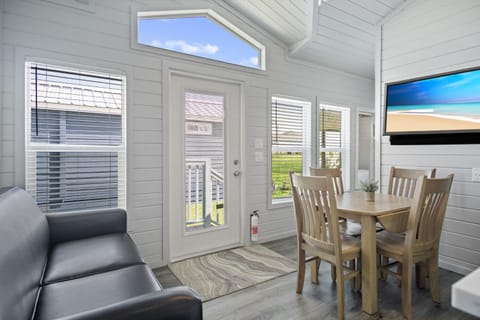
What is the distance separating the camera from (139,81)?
8.96 ft

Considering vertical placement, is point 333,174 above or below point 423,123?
below

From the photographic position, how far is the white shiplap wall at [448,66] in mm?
2623

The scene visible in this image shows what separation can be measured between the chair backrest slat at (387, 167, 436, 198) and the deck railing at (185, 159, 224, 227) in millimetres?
1952

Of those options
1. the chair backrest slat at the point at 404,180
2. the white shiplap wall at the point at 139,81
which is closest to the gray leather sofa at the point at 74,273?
the white shiplap wall at the point at 139,81

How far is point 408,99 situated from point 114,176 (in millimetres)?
3287

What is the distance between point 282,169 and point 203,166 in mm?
1268

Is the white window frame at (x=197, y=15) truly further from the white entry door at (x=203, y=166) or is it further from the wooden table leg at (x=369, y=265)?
the wooden table leg at (x=369, y=265)

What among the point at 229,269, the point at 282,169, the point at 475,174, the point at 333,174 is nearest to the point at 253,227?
the point at 229,269

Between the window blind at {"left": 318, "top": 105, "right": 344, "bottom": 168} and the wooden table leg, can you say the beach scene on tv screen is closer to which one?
the window blind at {"left": 318, "top": 105, "right": 344, "bottom": 168}

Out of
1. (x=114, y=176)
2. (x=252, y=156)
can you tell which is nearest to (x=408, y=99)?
(x=252, y=156)

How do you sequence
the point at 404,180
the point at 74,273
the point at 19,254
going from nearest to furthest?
the point at 19,254
the point at 74,273
the point at 404,180

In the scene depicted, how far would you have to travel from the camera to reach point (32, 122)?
229cm

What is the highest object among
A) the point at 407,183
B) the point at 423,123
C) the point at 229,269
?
the point at 423,123

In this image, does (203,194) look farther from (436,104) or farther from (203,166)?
(436,104)
